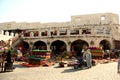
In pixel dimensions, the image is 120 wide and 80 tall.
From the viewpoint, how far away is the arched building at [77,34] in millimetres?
30922

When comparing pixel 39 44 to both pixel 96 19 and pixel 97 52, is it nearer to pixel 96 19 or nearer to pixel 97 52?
pixel 96 19

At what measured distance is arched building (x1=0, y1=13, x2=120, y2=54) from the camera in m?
30.9

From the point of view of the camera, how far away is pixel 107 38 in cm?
3069

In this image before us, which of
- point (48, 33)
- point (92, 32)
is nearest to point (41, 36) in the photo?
point (48, 33)

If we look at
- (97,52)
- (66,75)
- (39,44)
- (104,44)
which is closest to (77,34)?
(104,44)

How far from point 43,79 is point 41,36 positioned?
22387 millimetres

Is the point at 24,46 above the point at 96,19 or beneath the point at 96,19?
beneath

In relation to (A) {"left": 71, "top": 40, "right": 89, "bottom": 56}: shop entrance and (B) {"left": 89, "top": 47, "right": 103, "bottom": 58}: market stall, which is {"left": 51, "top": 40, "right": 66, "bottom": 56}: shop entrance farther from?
(B) {"left": 89, "top": 47, "right": 103, "bottom": 58}: market stall

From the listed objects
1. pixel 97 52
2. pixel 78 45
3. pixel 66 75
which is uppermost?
pixel 78 45

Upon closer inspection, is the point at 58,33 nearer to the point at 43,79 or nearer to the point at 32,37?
the point at 32,37

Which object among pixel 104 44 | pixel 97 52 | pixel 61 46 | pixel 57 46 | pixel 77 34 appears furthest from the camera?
pixel 57 46

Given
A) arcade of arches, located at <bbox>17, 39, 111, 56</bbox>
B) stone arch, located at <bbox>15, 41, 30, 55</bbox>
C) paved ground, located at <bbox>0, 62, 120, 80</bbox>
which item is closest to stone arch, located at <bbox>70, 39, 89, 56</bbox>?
arcade of arches, located at <bbox>17, 39, 111, 56</bbox>

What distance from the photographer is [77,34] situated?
33.0 meters

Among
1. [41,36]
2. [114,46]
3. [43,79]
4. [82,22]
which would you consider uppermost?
[82,22]
